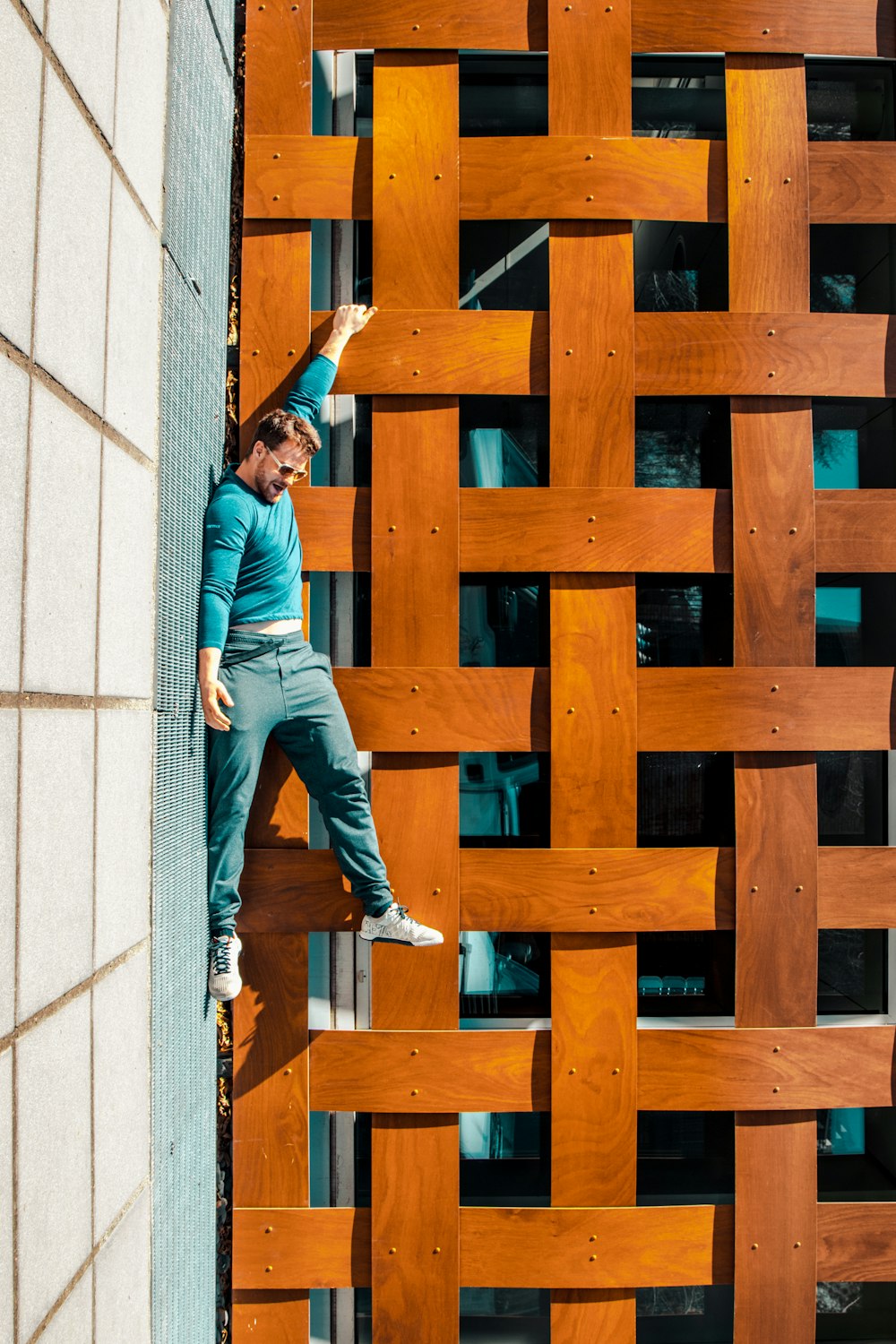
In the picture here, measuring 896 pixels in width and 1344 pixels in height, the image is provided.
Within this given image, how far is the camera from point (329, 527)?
208 cm

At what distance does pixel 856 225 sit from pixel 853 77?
13.5 inches

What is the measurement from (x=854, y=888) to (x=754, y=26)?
194 centimetres

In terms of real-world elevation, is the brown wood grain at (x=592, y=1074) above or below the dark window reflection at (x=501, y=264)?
below

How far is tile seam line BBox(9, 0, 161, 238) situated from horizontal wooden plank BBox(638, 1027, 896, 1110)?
1.93 m

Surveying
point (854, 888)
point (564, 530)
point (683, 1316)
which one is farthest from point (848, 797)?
point (683, 1316)

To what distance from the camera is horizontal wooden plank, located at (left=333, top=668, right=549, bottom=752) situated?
6.76ft

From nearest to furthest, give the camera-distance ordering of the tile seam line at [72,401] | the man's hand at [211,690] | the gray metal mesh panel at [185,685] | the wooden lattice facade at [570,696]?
the tile seam line at [72,401], the gray metal mesh panel at [185,685], the man's hand at [211,690], the wooden lattice facade at [570,696]

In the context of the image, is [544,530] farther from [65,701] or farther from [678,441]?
[65,701]

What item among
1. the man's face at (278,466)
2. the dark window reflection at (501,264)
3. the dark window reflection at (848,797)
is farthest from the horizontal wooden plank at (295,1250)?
the dark window reflection at (501,264)

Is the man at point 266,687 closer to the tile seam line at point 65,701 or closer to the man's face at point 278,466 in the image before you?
the man's face at point 278,466

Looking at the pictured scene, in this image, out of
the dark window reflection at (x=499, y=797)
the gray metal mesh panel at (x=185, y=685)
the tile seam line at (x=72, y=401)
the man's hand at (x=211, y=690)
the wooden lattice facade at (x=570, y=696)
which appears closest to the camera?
the tile seam line at (x=72, y=401)

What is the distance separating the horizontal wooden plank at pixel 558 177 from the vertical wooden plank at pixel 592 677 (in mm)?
A: 39

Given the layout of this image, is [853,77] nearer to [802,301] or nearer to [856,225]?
[856,225]

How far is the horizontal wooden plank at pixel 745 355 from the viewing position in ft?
6.88
